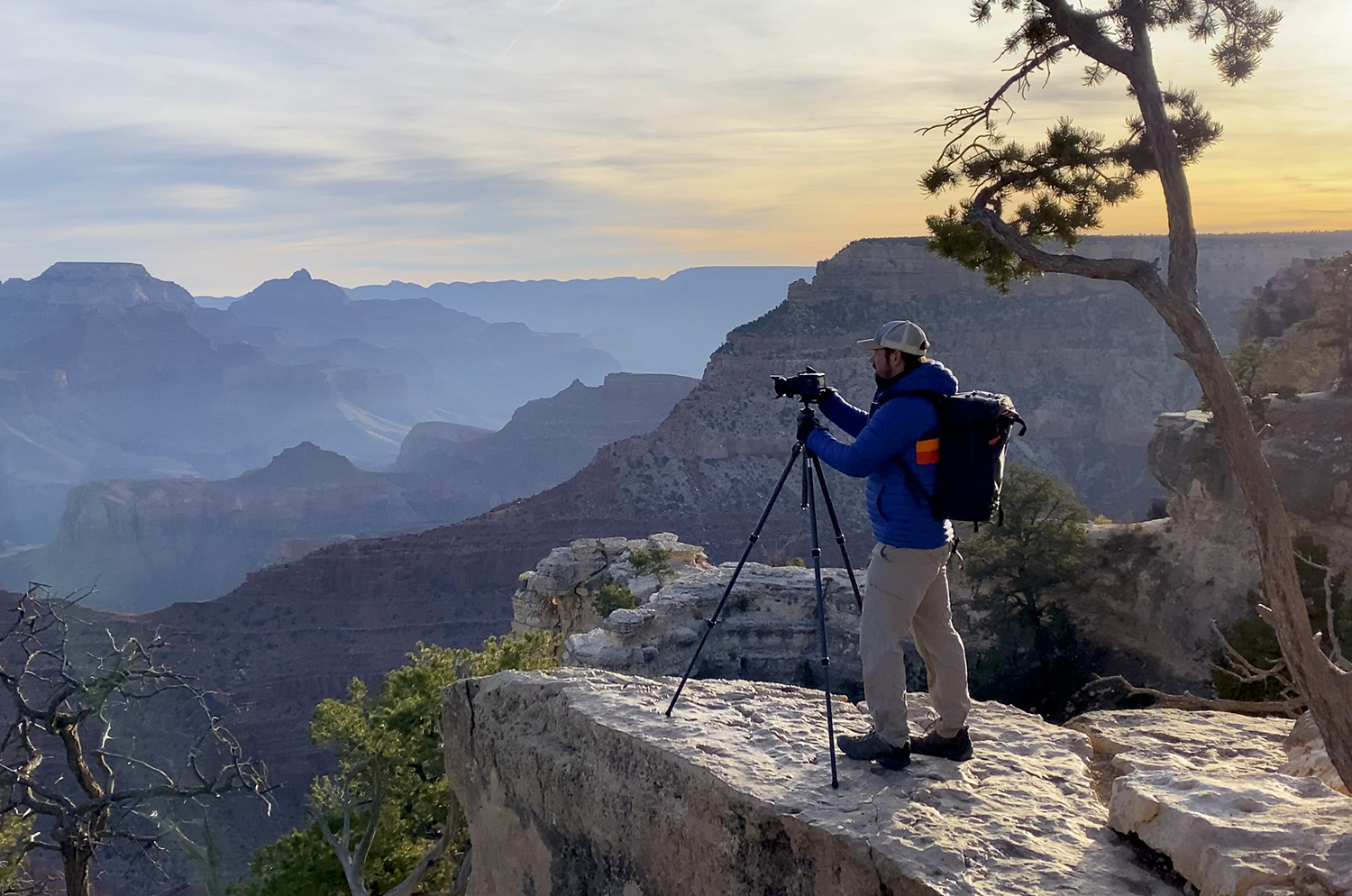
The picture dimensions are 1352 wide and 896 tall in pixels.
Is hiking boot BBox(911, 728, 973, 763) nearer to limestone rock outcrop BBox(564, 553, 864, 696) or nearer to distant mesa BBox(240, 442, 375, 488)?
limestone rock outcrop BBox(564, 553, 864, 696)

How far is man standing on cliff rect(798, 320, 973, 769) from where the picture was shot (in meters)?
Answer: 4.68

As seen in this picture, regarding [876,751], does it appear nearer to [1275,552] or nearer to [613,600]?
[1275,552]

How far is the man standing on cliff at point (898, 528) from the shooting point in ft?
15.4

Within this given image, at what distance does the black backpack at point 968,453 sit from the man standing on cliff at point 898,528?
4 cm

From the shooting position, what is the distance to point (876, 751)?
193 inches

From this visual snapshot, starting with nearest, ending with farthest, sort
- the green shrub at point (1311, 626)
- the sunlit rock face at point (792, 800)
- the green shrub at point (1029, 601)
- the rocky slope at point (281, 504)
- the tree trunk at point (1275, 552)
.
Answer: the sunlit rock face at point (792, 800) < the tree trunk at point (1275, 552) < the green shrub at point (1311, 626) < the green shrub at point (1029, 601) < the rocky slope at point (281, 504)

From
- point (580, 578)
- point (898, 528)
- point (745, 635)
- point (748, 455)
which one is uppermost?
point (898, 528)

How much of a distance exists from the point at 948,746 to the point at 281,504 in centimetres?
12935

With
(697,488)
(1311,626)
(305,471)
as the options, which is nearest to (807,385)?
(1311,626)

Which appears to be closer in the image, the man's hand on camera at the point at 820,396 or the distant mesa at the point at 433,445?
the man's hand on camera at the point at 820,396

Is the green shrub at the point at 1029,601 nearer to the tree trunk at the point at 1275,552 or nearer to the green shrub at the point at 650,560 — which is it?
the green shrub at the point at 650,560

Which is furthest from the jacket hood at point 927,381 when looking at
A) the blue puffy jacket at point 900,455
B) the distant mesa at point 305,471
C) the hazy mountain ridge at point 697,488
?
the distant mesa at point 305,471

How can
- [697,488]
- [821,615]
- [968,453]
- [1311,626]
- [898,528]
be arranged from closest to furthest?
[968,453], [898,528], [821,615], [1311,626], [697,488]

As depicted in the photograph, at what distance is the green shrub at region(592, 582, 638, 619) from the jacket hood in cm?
1756
